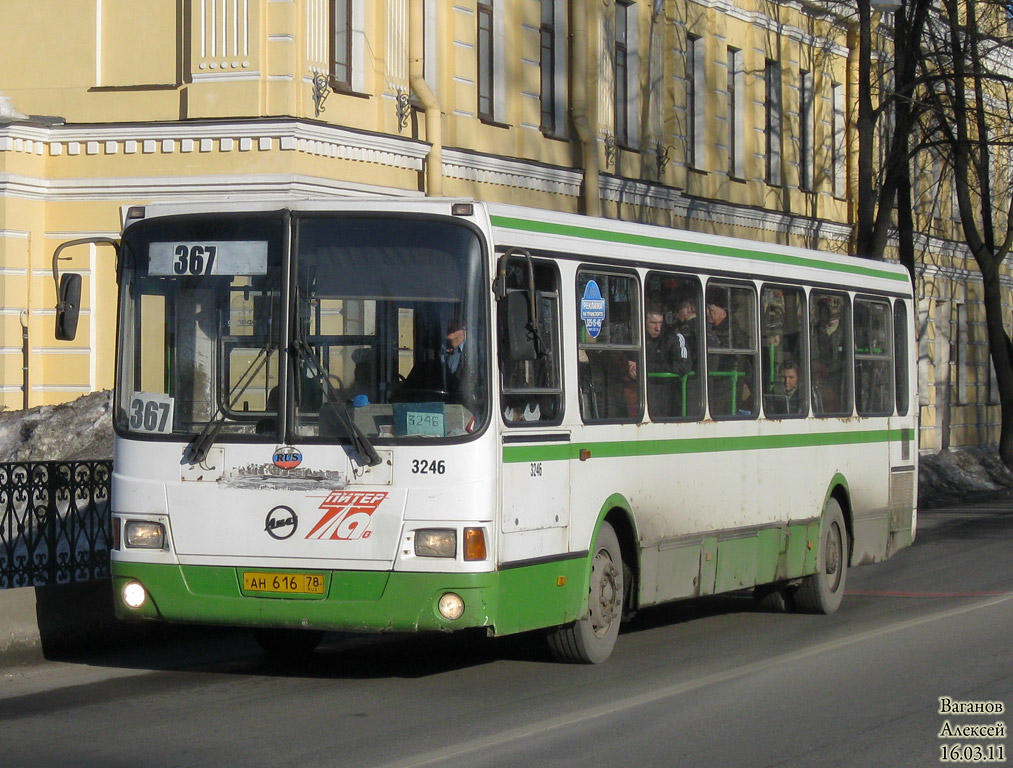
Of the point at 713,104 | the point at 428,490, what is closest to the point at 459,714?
the point at 428,490

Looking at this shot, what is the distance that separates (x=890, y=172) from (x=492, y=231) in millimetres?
19370

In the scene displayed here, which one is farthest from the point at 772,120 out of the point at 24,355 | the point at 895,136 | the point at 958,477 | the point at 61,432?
the point at 61,432

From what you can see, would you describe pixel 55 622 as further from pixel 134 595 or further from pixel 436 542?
pixel 436 542

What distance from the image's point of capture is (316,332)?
31.2 feet

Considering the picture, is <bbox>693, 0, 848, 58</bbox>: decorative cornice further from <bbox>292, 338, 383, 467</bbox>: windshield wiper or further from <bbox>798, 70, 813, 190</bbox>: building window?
<bbox>292, 338, 383, 467</bbox>: windshield wiper

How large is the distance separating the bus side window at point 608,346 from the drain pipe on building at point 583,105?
1473cm

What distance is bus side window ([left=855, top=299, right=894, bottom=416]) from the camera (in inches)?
576

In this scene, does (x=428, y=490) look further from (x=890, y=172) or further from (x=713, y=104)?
(x=713, y=104)

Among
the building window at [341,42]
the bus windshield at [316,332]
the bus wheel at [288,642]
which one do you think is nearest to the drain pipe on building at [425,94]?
the building window at [341,42]

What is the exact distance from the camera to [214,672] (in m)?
10.7

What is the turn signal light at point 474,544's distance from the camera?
920cm

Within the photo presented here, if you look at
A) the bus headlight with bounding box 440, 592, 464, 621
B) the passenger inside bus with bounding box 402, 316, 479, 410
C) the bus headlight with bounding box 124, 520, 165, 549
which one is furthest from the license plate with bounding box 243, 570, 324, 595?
the passenger inside bus with bounding box 402, 316, 479, 410

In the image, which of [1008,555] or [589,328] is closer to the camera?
[589,328]

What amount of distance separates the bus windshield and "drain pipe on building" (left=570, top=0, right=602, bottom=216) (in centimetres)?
1628
